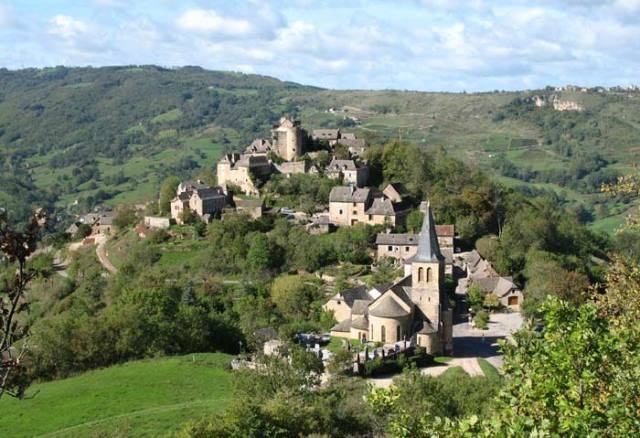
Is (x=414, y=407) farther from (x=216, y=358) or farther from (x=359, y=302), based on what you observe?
(x=359, y=302)

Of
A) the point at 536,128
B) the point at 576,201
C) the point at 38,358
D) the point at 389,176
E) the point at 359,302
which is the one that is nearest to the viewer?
the point at 38,358

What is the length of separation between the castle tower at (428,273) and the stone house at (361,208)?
1874cm

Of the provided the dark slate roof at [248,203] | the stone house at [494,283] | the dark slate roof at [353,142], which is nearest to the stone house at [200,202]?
the dark slate roof at [248,203]

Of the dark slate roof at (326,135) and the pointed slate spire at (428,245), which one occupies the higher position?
the dark slate roof at (326,135)

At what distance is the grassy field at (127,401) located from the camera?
101 feet

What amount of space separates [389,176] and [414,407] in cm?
5054

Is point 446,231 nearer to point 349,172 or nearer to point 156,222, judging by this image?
point 349,172

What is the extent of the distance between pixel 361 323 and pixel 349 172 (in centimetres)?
2707

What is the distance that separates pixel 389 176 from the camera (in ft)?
249

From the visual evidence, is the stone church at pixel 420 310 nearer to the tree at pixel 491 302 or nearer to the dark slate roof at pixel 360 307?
the dark slate roof at pixel 360 307

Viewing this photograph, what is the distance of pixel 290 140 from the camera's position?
258 ft

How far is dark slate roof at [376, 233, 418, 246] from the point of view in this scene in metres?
61.8

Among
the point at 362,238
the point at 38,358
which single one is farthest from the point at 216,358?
the point at 362,238

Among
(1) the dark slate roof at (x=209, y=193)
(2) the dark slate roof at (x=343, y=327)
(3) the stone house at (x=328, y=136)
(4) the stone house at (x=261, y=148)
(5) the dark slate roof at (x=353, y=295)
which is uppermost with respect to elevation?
(3) the stone house at (x=328, y=136)
